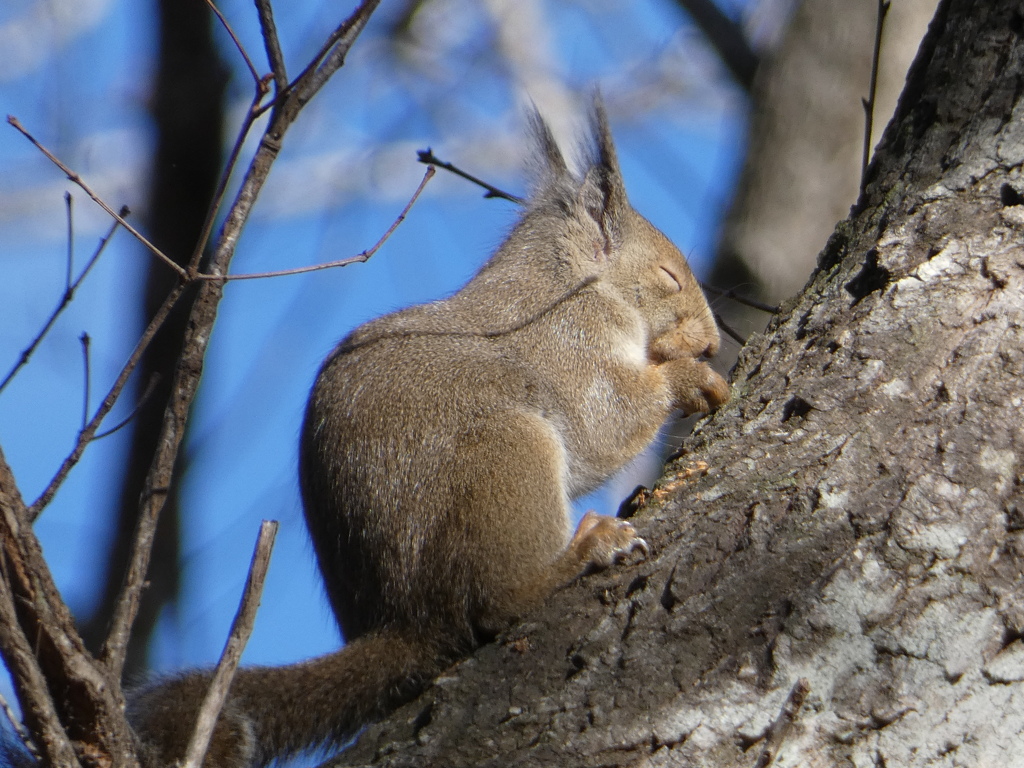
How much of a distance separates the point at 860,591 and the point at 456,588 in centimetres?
97

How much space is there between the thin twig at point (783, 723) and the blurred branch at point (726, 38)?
4.52 metres

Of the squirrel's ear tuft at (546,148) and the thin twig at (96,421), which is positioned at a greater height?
the squirrel's ear tuft at (546,148)

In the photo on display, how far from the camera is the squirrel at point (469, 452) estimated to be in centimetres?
236

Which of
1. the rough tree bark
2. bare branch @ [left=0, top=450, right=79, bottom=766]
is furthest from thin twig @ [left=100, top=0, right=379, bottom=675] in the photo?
the rough tree bark

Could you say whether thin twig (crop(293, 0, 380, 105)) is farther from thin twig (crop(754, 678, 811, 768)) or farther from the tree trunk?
the tree trunk

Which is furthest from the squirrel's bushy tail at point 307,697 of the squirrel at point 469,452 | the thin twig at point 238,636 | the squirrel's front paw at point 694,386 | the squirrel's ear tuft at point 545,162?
the squirrel's ear tuft at point 545,162

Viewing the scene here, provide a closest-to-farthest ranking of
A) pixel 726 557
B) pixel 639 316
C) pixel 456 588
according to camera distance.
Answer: pixel 726 557, pixel 456 588, pixel 639 316

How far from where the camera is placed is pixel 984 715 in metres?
1.63

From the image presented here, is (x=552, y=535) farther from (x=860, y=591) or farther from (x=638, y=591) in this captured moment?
(x=860, y=591)

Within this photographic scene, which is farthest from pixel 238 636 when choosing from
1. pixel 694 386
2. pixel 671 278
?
pixel 671 278

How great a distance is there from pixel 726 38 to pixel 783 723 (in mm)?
4851

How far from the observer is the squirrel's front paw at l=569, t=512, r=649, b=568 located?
2.11 m

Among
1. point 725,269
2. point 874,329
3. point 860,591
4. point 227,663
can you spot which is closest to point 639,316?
point 725,269

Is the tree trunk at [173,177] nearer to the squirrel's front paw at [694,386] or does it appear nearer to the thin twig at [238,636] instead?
the squirrel's front paw at [694,386]
